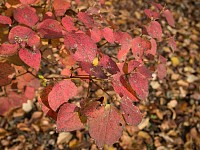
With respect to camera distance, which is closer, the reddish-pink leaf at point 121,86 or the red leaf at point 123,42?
the reddish-pink leaf at point 121,86

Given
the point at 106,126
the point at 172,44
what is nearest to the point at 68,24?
the point at 106,126

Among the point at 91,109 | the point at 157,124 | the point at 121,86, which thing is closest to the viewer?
the point at 91,109

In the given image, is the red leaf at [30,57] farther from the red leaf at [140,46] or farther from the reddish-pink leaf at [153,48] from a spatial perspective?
the reddish-pink leaf at [153,48]

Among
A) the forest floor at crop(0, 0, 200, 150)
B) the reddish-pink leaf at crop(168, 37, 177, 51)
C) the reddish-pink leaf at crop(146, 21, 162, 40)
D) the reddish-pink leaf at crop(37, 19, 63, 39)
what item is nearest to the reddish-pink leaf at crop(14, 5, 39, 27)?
the reddish-pink leaf at crop(37, 19, 63, 39)

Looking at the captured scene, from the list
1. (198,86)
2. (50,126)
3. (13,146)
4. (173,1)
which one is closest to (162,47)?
(198,86)

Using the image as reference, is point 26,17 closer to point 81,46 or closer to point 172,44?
point 81,46

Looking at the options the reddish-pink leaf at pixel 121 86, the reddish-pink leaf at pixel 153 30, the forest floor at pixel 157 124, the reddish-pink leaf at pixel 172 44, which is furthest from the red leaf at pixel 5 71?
the forest floor at pixel 157 124
